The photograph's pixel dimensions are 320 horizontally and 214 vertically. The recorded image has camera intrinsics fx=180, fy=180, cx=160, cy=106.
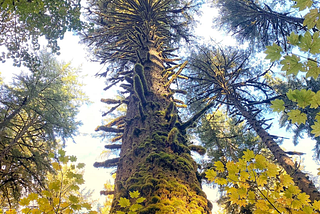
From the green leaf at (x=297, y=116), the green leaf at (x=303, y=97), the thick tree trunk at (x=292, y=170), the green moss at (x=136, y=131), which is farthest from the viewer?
the thick tree trunk at (x=292, y=170)

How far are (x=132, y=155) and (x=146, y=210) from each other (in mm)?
1089

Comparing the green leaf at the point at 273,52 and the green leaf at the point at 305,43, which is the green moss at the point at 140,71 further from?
the green leaf at the point at 305,43

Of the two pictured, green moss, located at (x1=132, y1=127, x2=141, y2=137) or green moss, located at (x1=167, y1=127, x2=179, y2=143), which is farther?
green moss, located at (x1=132, y1=127, x2=141, y2=137)

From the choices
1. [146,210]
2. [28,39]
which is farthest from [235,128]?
[28,39]

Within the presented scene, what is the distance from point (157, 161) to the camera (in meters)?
2.37

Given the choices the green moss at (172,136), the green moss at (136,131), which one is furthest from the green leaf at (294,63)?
the green moss at (136,131)

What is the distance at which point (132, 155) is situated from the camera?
9.00 feet

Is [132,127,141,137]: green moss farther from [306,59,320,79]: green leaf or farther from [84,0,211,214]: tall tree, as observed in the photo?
[306,59,320,79]: green leaf

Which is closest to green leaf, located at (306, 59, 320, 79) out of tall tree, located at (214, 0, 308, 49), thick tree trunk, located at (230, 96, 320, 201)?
thick tree trunk, located at (230, 96, 320, 201)

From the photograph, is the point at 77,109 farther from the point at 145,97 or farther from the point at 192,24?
the point at 145,97

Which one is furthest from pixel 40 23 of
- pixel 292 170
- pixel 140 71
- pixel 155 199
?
pixel 292 170

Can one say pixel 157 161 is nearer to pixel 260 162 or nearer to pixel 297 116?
pixel 260 162

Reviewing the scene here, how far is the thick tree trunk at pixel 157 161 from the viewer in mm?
1910

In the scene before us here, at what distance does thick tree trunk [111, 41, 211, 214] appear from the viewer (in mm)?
1910
